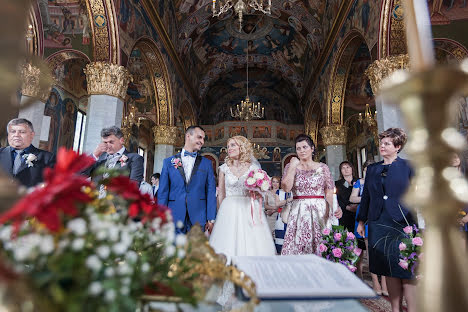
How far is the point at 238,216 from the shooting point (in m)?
3.17

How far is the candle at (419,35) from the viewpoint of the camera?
635 millimetres

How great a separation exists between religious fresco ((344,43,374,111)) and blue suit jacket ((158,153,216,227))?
11810 millimetres

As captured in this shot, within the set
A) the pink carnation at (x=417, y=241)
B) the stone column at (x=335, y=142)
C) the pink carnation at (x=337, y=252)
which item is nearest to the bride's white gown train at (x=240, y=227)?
the pink carnation at (x=337, y=252)

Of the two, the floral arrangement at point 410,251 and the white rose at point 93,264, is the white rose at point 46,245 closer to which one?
the white rose at point 93,264

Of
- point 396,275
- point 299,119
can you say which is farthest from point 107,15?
point 299,119

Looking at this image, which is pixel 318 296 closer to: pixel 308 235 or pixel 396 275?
pixel 396 275

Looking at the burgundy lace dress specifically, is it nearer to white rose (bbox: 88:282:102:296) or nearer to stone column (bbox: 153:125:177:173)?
white rose (bbox: 88:282:102:296)

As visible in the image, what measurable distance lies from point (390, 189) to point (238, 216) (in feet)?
5.16

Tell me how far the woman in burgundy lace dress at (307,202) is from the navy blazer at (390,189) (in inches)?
22.4

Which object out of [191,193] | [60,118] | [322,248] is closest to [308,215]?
[322,248]

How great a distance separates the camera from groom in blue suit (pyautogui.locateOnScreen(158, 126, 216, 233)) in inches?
132

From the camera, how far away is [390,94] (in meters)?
0.62

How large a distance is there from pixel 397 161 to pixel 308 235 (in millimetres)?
1249

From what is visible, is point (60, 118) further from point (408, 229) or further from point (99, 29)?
point (408, 229)
